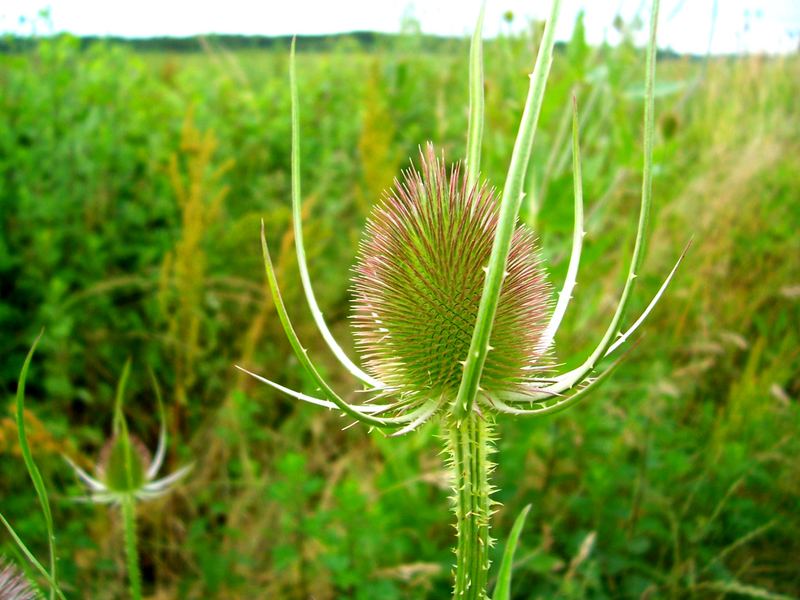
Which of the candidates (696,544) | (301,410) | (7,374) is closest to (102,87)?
(7,374)

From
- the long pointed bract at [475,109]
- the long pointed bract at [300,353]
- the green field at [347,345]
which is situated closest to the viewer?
the long pointed bract at [300,353]

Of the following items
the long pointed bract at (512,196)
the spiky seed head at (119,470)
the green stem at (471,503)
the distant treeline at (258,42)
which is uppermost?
the distant treeline at (258,42)

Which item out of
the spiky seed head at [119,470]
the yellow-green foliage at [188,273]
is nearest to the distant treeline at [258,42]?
the yellow-green foliage at [188,273]

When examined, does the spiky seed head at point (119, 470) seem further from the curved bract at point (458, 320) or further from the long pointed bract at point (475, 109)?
the long pointed bract at point (475, 109)

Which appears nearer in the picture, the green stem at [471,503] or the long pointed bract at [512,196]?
the long pointed bract at [512,196]

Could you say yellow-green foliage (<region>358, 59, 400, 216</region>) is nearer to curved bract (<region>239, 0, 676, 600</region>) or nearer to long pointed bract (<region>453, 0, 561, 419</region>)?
curved bract (<region>239, 0, 676, 600</region>)

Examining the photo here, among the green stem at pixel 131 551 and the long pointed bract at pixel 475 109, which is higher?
the long pointed bract at pixel 475 109

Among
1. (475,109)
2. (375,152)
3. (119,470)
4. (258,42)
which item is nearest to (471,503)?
(475,109)
